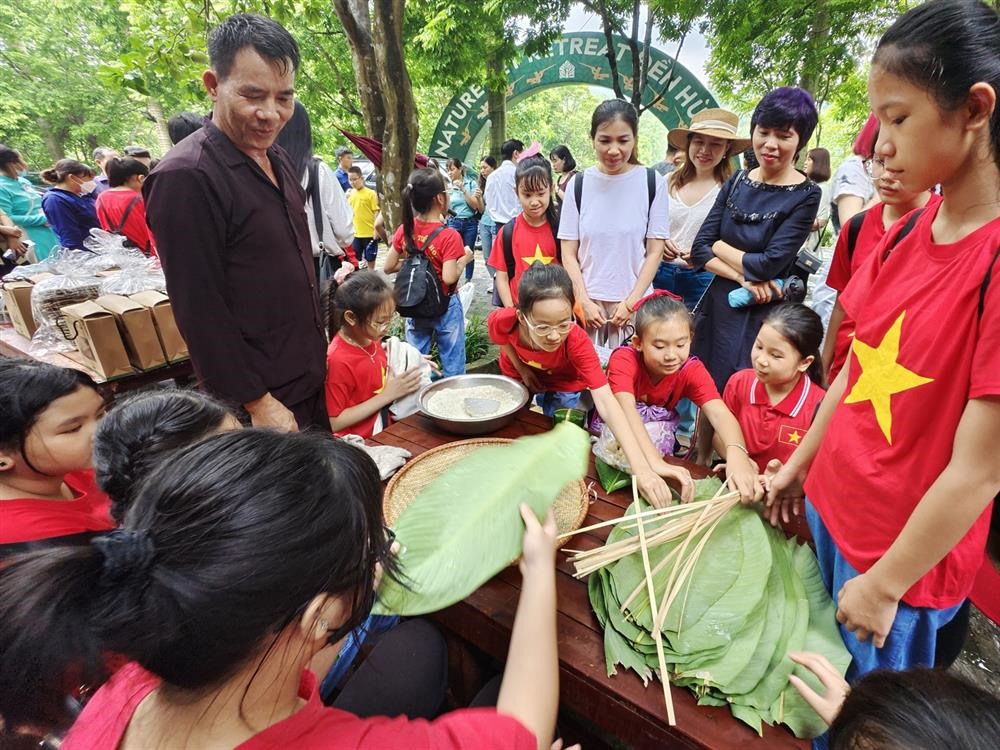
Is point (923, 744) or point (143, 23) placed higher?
point (143, 23)

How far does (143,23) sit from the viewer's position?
4.09 meters

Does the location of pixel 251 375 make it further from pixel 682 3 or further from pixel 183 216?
pixel 682 3

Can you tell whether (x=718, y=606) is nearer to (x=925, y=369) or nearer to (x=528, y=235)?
(x=925, y=369)

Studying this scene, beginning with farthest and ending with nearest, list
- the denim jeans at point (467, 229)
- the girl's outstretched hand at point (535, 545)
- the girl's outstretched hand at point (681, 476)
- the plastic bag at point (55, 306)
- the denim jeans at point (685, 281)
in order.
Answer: the denim jeans at point (467, 229)
the denim jeans at point (685, 281)
the plastic bag at point (55, 306)
the girl's outstretched hand at point (681, 476)
the girl's outstretched hand at point (535, 545)

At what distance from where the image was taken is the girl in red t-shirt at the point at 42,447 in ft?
4.58

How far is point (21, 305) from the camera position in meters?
3.73

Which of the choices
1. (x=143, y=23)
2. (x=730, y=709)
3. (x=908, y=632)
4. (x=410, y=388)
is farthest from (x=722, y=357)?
(x=143, y=23)

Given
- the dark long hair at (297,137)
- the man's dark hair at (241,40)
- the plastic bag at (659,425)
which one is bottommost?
the plastic bag at (659,425)

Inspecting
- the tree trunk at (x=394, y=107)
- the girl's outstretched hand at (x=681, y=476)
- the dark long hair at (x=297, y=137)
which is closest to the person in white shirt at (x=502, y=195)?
the tree trunk at (x=394, y=107)

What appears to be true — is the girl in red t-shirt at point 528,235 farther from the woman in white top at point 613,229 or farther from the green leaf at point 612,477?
the green leaf at point 612,477

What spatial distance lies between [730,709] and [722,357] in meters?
2.41

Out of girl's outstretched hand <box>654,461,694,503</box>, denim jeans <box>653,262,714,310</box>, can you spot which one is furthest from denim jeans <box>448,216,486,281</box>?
girl's outstretched hand <box>654,461,694,503</box>

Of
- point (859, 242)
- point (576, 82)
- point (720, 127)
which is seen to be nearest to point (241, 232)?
point (859, 242)

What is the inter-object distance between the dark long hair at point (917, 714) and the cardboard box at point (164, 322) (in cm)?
366
